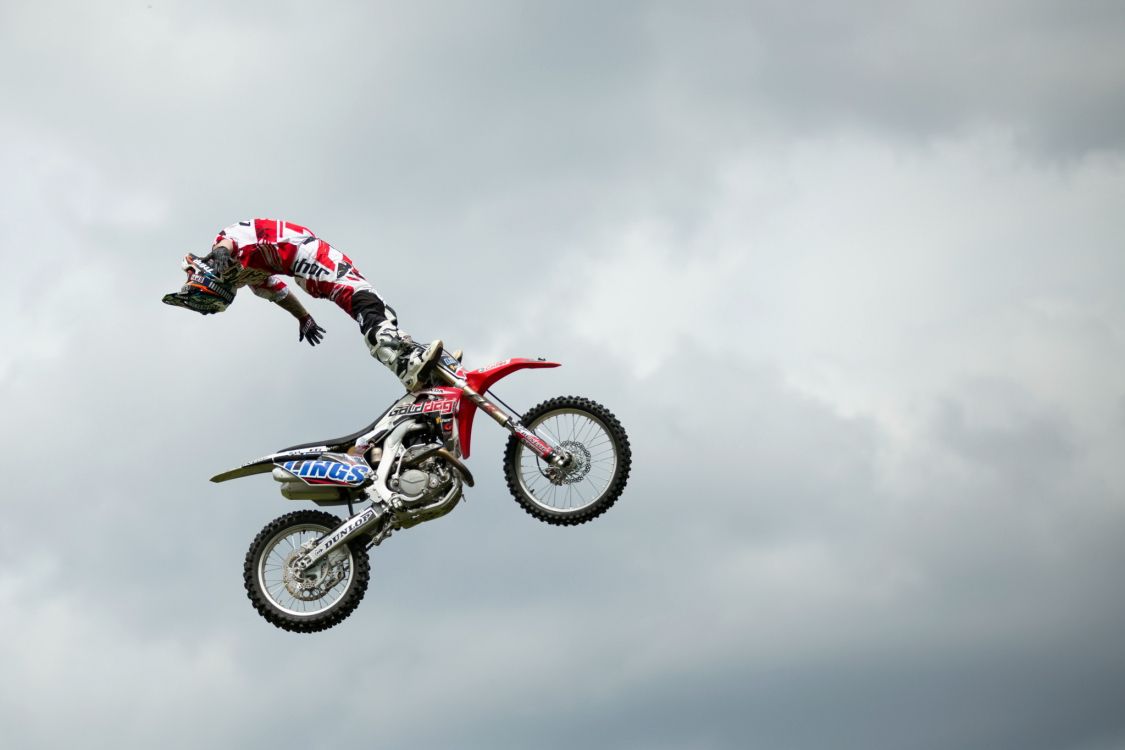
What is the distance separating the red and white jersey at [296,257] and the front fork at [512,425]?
1.92 meters

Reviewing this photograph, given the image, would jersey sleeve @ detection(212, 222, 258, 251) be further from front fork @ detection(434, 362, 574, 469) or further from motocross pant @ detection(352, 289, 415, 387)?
front fork @ detection(434, 362, 574, 469)

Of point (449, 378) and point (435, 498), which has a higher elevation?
point (449, 378)

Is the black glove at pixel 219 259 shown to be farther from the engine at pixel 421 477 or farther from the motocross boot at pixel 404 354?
the engine at pixel 421 477

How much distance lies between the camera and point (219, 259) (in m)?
21.1

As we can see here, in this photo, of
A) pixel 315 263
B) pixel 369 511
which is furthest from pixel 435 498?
pixel 315 263

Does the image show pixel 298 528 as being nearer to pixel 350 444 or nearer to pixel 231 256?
pixel 350 444

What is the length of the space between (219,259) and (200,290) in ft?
1.73

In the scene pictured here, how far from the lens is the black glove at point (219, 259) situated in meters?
21.1

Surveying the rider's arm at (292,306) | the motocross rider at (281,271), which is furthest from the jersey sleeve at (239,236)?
the rider's arm at (292,306)

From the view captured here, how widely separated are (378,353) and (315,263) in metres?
1.75

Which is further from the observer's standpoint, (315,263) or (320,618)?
(315,263)

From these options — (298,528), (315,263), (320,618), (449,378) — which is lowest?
(320,618)

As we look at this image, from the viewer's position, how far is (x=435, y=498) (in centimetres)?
2020

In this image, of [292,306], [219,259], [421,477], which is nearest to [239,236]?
[219,259]
